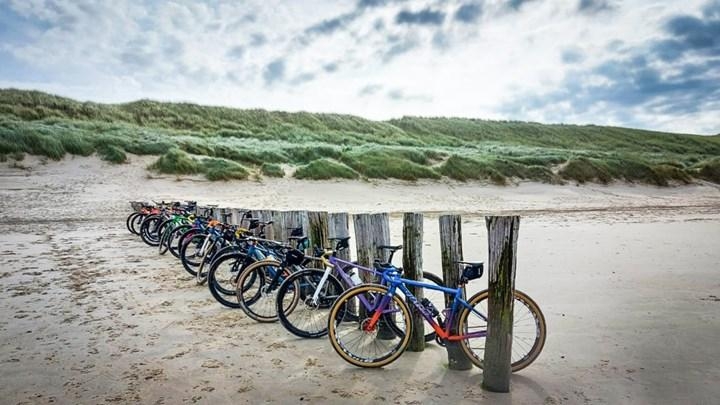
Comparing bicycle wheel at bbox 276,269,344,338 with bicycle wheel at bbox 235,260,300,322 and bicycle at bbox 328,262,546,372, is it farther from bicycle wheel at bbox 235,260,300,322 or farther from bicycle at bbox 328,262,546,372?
bicycle at bbox 328,262,546,372

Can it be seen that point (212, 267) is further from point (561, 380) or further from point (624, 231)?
point (624, 231)

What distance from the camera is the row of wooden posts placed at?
12.0ft

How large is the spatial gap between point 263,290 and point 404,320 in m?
2.08

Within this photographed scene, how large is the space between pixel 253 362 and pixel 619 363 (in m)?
3.36

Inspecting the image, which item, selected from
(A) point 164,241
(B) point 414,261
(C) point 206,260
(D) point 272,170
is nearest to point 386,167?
(D) point 272,170

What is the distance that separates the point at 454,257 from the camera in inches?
168

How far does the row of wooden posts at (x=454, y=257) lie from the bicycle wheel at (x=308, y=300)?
0.44 metres

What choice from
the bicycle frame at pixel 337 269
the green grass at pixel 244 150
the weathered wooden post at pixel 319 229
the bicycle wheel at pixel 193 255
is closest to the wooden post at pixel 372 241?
the bicycle frame at pixel 337 269

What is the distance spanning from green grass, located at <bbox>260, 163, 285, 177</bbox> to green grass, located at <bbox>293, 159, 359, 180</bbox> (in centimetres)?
81

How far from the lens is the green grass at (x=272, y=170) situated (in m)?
23.4

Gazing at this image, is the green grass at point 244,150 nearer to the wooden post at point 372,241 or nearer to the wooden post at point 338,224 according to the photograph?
the wooden post at point 338,224

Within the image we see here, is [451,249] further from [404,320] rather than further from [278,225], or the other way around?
[278,225]

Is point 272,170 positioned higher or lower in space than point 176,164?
lower

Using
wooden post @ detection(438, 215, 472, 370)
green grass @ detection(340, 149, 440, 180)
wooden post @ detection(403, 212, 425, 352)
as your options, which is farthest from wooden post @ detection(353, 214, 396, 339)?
green grass @ detection(340, 149, 440, 180)
